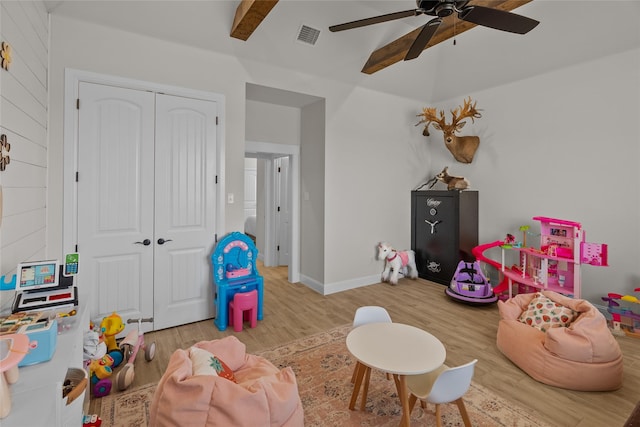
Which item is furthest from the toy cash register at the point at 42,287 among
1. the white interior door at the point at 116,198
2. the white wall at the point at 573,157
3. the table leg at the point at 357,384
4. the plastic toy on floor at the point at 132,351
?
the white wall at the point at 573,157

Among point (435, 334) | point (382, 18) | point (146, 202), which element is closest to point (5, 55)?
point (146, 202)

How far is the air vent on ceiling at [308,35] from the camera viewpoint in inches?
136

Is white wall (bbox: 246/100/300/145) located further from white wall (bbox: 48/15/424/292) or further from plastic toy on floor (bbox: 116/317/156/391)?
plastic toy on floor (bbox: 116/317/156/391)

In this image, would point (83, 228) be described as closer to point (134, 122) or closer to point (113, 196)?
point (113, 196)

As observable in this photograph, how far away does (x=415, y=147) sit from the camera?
5.25 meters

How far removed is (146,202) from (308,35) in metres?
2.48

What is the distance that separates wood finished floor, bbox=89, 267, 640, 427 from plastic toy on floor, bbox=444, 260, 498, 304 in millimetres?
105

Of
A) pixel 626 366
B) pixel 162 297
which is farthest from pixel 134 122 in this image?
pixel 626 366

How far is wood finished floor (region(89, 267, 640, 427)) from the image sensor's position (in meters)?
2.10

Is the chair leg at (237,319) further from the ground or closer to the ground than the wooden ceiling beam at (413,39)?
closer to the ground

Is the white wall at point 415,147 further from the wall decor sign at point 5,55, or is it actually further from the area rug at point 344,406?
the area rug at point 344,406

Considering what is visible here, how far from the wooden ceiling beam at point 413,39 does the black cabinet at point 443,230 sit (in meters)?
1.99

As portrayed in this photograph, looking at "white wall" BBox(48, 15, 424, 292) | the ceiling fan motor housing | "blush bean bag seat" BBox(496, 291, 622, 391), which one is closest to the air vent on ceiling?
"white wall" BBox(48, 15, 424, 292)

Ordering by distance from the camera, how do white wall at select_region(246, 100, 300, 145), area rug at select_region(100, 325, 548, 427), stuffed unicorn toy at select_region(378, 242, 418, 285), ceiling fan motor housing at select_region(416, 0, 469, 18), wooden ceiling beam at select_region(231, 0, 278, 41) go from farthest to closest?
1. stuffed unicorn toy at select_region(378, 242, 418, 285)
2. white wall at select_region(246, 100, 300, 145)
3. wooden ceiling beam at select_region(231, 0, 278, 41)
4. ceiling fan motor housing at select_region(416, 0, 469, 18)
5. area rug at select_region(100, 325, 548, 427)
